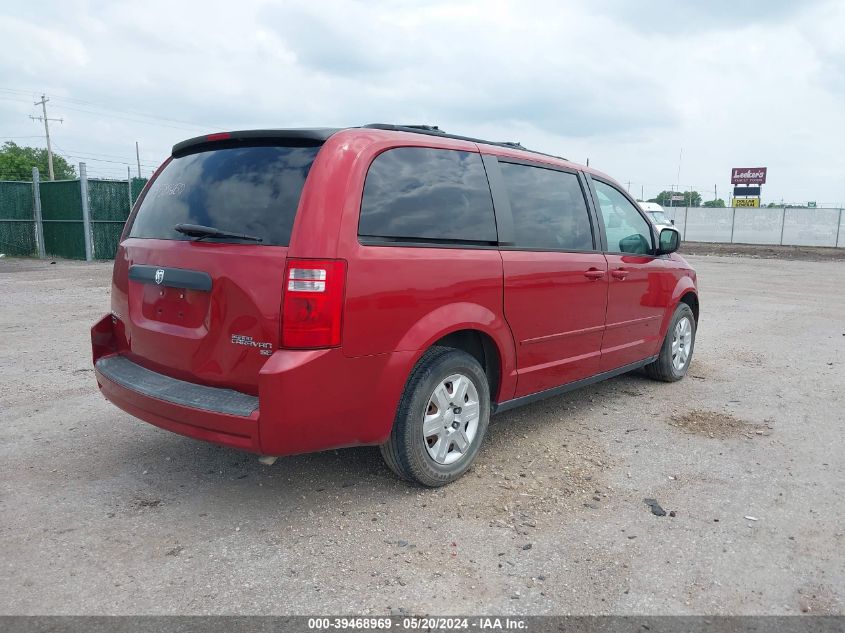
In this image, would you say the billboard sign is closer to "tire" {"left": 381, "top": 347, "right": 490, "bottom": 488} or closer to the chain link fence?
the chain link fence

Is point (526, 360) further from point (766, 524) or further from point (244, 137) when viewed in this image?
point (244, 137)

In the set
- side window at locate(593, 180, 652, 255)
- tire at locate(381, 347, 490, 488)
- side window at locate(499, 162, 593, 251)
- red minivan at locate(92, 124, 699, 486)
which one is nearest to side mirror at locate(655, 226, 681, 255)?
side window at locate(593, 180, 652, 255)

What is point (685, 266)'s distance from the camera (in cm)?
590

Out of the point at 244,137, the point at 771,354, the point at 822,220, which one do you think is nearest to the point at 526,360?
the point at 244,137

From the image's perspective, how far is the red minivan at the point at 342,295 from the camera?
2.89 meters

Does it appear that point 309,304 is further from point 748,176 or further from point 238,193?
point 748,176

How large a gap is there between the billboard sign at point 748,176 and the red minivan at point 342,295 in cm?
6215

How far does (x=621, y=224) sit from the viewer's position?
5043 mm

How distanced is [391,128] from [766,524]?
2802 millimetres

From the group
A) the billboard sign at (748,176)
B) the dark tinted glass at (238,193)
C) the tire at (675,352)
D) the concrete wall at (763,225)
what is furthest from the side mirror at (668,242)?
the billboard sign at (748,176)

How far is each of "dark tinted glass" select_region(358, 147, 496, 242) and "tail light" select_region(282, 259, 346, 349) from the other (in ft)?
1.05

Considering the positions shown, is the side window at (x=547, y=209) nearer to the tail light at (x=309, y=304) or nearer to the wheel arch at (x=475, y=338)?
the wheel arch at (x=475, y=338)

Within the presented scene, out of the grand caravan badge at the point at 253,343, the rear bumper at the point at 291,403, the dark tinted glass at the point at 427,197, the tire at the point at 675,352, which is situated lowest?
the tire at the point at 675,352

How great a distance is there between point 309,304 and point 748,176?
65311mm
